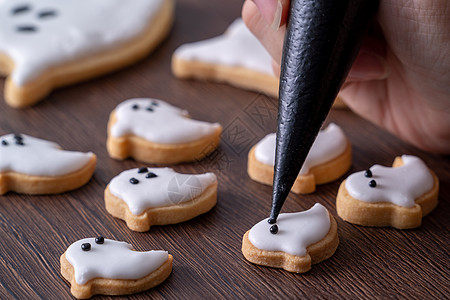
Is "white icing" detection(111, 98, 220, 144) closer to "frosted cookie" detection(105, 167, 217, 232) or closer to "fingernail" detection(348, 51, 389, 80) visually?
"frosted cookie" detection(105, 167, 217, 232)

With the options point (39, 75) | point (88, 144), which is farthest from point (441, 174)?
point (39, 75)

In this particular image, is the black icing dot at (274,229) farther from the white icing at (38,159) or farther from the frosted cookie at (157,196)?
the white icing at (38,159)

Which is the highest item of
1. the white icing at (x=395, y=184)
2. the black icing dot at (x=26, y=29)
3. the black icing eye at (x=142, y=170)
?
the white icing at (x=395, y=184)

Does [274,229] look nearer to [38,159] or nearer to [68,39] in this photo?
[38,159]

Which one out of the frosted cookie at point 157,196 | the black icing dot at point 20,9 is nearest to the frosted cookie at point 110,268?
the frosted cookie at point 157,196

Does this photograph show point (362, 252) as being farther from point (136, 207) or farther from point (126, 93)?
point (126, 93)

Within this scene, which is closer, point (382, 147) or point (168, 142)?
point (168, 142)
